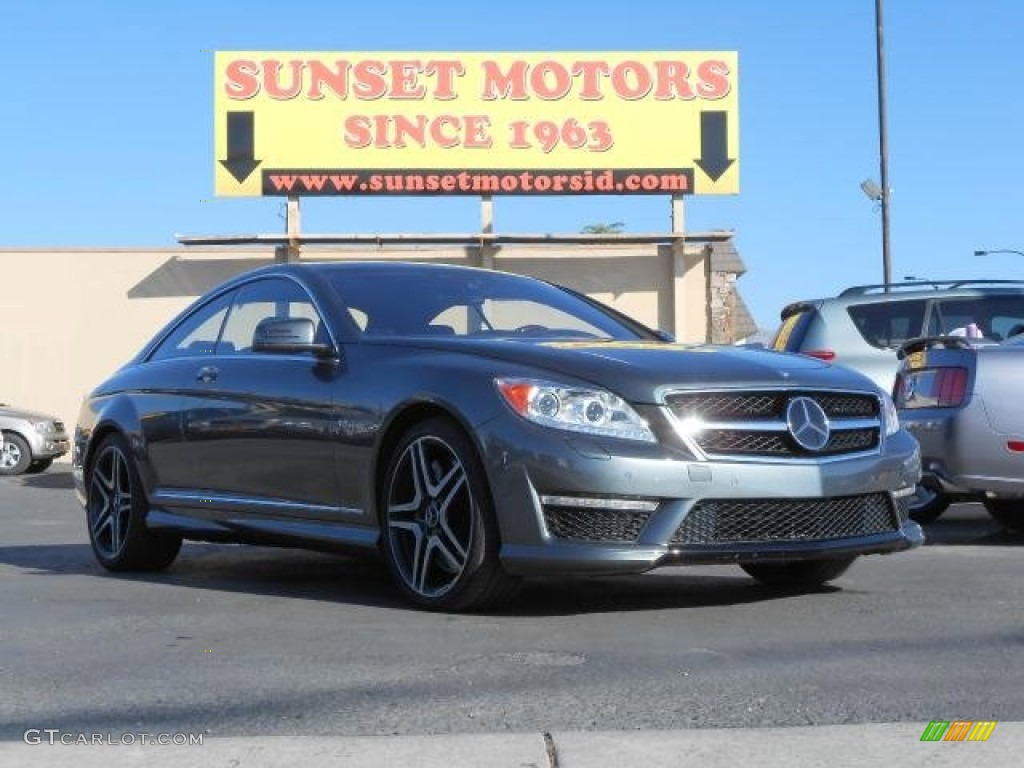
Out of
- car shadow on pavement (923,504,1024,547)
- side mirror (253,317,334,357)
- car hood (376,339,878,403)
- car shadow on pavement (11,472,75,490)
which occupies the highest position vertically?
side mirror (253,317,334,357)

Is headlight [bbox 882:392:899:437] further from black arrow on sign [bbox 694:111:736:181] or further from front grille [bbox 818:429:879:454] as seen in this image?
black arrow on sign [bbox 694:111:736:181]

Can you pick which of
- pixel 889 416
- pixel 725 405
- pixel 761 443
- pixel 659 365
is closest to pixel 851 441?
pixel 889 416

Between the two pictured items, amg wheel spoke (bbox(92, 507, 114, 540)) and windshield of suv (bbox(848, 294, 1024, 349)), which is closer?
amg wheel spoke (bbox(92, 507, 114, 540))

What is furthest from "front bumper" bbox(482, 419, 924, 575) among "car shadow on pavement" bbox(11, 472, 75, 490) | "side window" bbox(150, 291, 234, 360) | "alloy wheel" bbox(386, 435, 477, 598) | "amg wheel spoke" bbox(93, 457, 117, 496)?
"car shadow on pavement" bbox(11, 472, 75, 490)

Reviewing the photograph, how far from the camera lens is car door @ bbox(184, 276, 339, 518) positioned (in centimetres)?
664

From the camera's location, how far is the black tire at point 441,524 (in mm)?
5887

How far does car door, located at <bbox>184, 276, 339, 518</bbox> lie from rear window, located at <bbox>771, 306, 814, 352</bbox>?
521 centimetres

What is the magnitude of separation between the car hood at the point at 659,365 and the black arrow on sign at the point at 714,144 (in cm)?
2041

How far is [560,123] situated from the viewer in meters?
26.7

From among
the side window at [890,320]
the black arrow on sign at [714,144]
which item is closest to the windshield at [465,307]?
the side window at [890,320]

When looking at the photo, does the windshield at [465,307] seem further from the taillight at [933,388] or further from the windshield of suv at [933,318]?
the windshield of suv at [933,318]

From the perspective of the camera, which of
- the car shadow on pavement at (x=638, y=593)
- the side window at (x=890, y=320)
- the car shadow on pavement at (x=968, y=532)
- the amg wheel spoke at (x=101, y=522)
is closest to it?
the car shadow on pavement at (x=638, y=593)

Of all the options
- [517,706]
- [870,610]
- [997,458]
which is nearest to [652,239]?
[997,458]

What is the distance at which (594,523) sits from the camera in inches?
226
